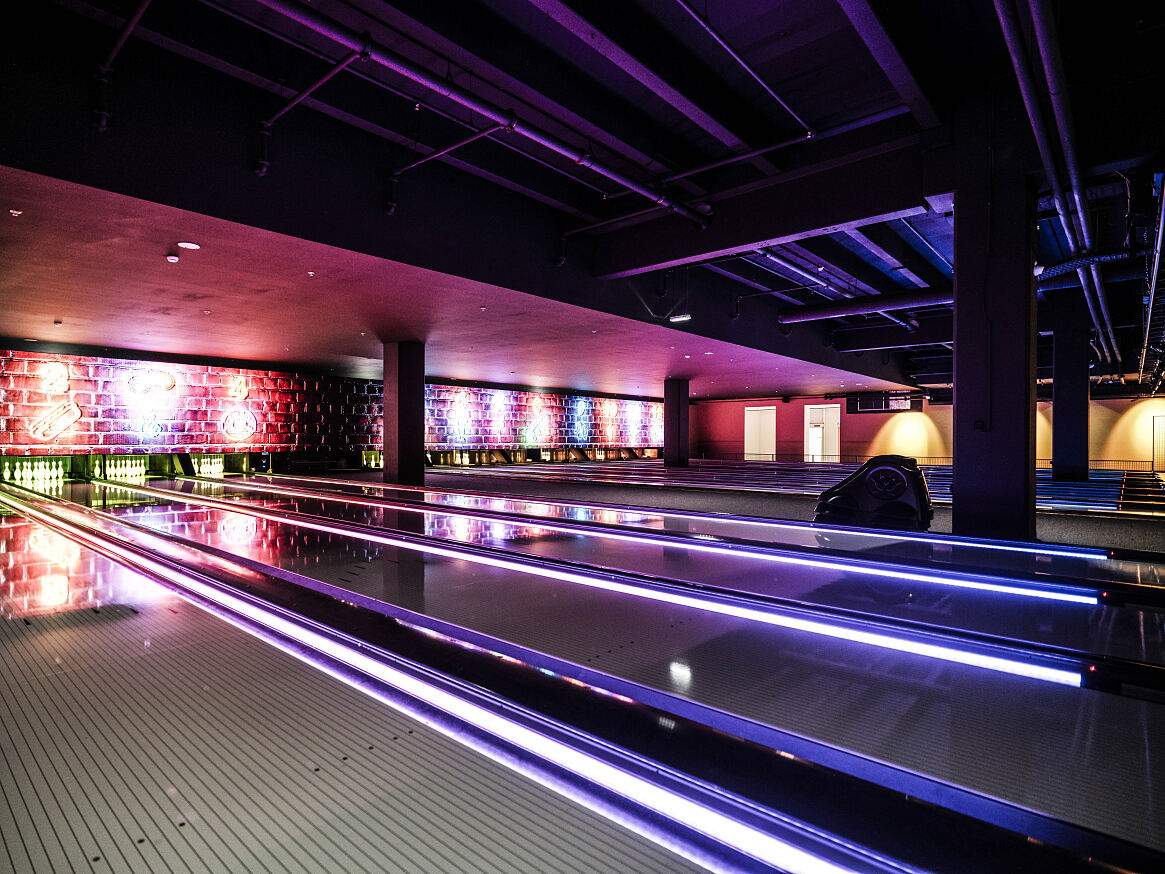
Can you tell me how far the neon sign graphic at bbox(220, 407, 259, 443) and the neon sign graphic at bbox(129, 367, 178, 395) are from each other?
5.00 feet

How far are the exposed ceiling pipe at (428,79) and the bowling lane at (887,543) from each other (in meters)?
3.82

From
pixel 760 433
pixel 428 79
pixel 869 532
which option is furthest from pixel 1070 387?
pixel 760 433

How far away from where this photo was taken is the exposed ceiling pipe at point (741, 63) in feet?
14.3

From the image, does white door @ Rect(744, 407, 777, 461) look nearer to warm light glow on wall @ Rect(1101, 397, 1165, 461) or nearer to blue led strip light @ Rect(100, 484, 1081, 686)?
warm light glow on wall @ Rect(1101, 397, 1165, 461)

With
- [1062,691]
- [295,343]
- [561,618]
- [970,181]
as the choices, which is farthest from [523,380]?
[1062,691]

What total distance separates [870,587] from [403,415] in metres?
10.4

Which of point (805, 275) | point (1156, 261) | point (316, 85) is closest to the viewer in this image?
point (316, 85)

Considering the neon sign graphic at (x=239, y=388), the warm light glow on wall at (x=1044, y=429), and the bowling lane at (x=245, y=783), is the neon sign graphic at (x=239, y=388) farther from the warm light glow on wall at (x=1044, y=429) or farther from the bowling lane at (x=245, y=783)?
the warm light glow on wall at (x=1044, y=429)

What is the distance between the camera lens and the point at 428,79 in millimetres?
4781

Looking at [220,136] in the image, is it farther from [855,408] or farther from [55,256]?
[855,408]

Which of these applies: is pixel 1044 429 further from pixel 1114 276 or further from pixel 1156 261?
pixel 1156 261

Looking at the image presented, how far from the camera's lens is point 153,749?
2258 millimetres

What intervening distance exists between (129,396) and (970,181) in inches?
681

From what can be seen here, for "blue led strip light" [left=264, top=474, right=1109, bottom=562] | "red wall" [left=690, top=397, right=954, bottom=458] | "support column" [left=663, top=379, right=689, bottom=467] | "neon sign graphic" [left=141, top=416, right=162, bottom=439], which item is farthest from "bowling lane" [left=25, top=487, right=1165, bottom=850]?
"red wall" [left=690, top=397, right=954, bottom=458]
